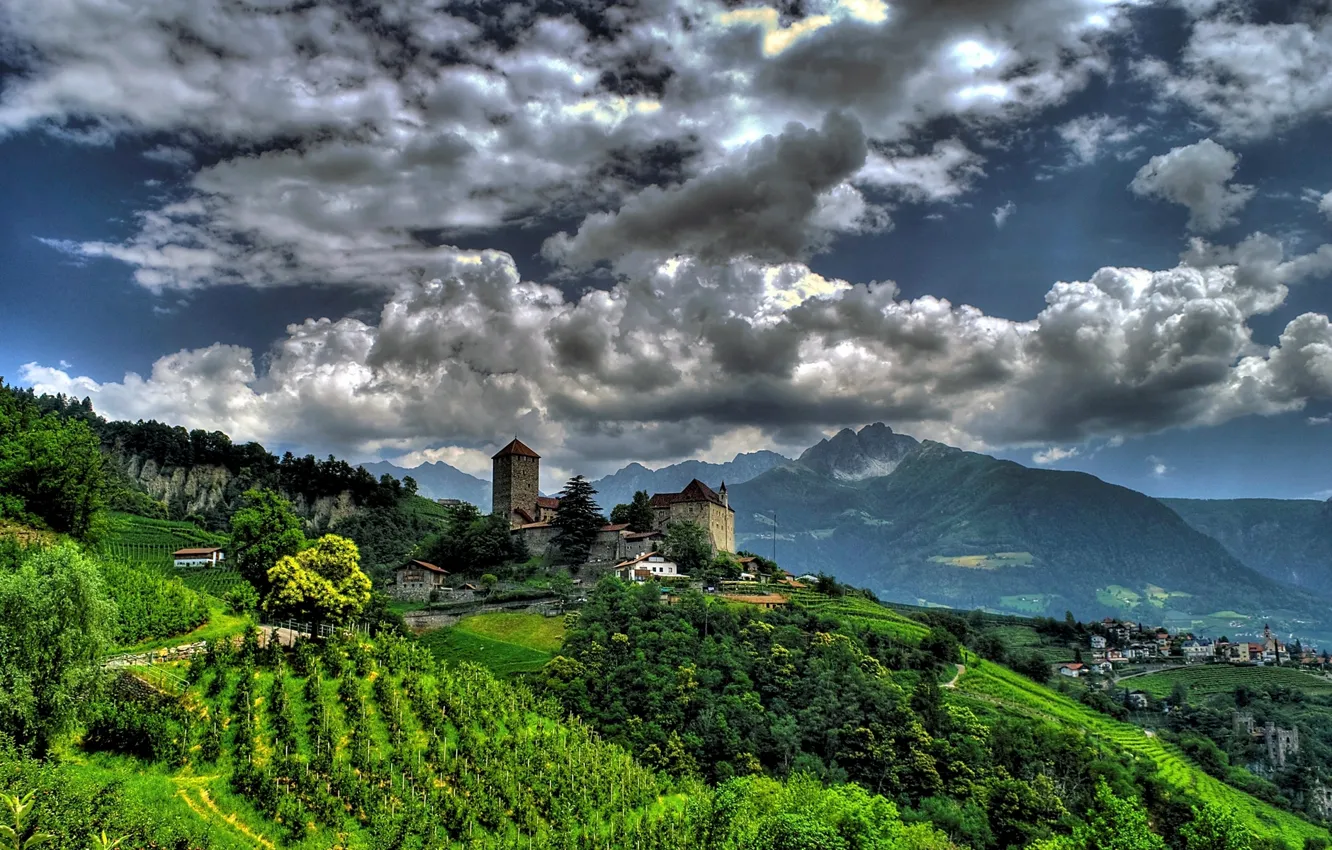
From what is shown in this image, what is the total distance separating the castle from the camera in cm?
8475

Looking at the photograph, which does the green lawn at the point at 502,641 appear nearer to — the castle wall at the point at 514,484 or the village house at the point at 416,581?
the village house at the point at 416,581

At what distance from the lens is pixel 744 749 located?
4931 cm

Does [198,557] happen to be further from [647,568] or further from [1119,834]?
[1119,834]

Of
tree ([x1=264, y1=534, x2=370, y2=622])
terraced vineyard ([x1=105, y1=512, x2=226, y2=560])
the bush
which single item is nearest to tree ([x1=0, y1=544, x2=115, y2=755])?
tree ([x1=264, y1=534, x2=370, y2=622])

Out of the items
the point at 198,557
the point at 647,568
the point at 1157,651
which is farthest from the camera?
the point at 1157,651

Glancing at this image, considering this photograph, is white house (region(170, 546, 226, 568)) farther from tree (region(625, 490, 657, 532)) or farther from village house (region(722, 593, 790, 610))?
village house (region(722, 593, 790, 610))

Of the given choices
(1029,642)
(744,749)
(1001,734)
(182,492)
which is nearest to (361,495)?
(182,492)

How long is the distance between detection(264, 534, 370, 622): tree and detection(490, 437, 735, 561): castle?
46.0 metres

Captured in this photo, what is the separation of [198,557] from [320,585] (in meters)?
48.0

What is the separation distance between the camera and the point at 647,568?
258 ft

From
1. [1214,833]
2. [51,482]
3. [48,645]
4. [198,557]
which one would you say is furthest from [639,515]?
[1214,833]

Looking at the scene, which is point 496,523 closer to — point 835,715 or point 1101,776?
point 835,715

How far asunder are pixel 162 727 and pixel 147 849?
6534mm

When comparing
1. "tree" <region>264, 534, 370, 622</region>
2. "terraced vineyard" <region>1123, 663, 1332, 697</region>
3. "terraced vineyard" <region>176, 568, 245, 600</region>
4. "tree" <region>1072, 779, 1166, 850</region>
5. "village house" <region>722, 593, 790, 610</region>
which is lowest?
"terraced vineyard" <region>1123, 663, 1332, 697</region>
